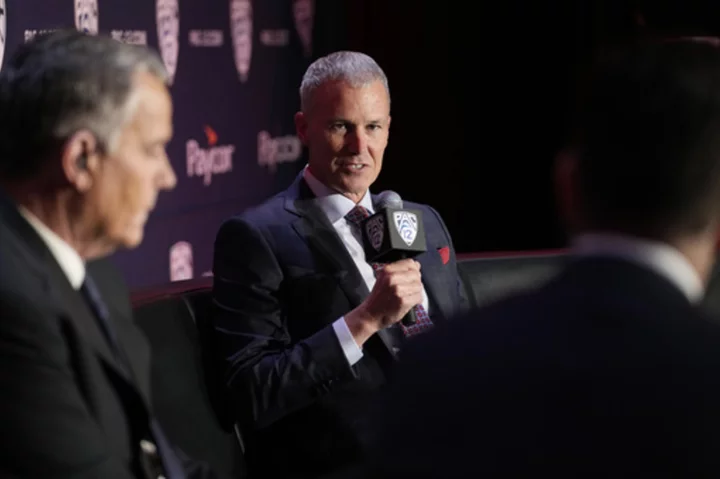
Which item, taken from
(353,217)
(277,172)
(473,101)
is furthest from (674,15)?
(353,217)

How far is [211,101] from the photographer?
13.9 ft

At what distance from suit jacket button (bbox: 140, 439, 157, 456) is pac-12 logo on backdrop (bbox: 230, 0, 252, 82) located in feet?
8.99

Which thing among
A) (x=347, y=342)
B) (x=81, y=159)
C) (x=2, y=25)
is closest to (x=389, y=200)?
(x=347, y=342)

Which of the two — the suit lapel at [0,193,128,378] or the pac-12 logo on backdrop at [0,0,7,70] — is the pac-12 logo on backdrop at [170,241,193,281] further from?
the suit lapel at [0,193,128,378]

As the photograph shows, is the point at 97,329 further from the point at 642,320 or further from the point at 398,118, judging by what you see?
the point at 398,118

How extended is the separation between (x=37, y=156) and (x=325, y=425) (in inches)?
39.8

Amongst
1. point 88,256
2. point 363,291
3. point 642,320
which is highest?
point 642,320

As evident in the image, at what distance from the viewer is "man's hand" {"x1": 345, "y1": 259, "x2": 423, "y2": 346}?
2.28 m

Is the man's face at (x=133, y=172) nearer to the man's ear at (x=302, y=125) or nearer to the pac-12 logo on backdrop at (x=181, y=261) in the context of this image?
the man's ear at (x=302, y=125)

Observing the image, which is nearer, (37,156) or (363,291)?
(37,156)

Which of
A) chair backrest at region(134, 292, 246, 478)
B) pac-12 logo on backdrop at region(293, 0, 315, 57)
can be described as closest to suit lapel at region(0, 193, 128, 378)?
chair backrest at region(134, 292, 246, 478)

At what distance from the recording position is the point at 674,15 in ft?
15.2

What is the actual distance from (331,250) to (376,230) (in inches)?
8.7

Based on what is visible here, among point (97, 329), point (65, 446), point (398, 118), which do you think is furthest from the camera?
point (398, 118)
